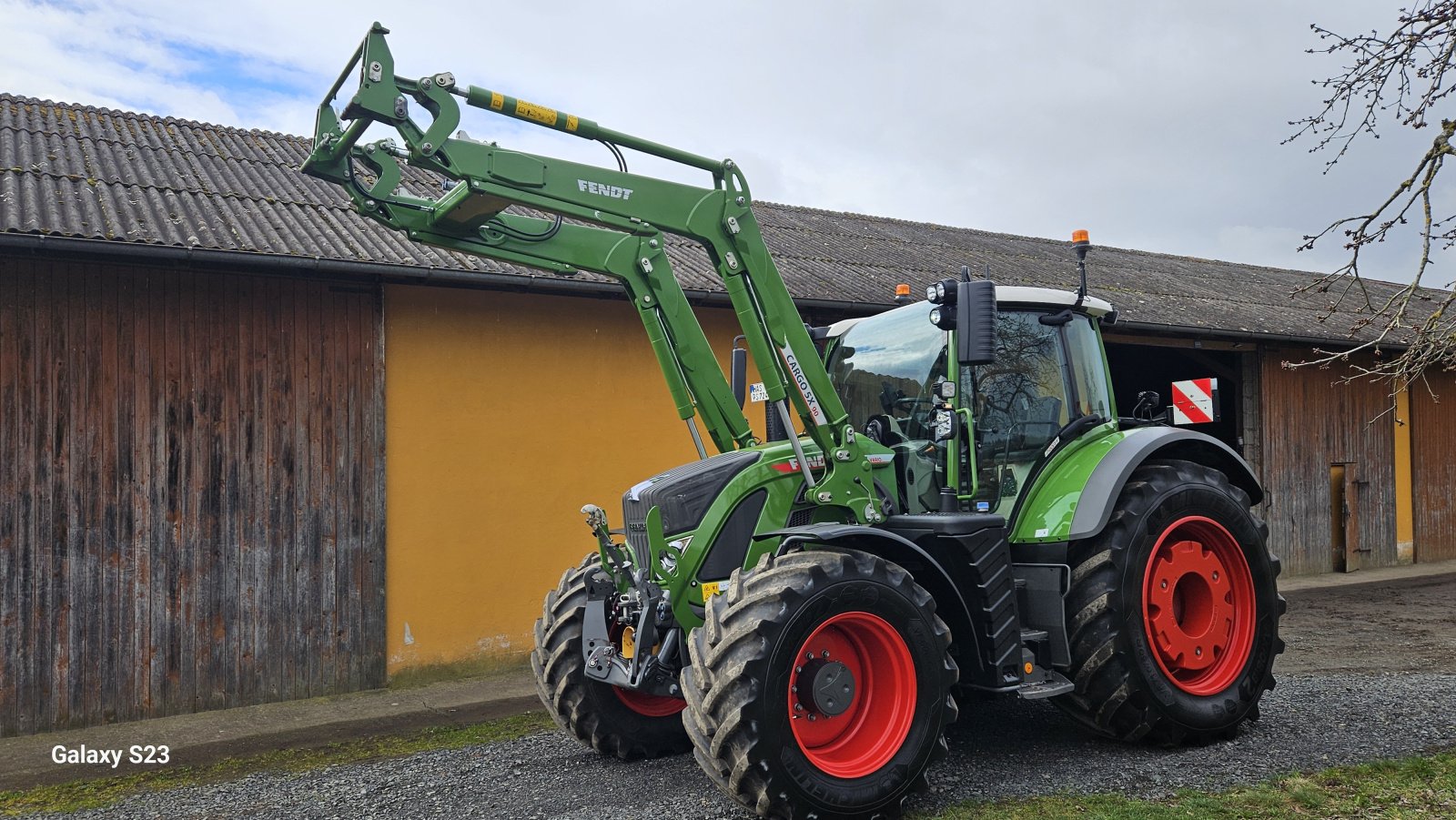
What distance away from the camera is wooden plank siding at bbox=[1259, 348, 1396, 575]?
12891 mm

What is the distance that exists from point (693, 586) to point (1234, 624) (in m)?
2.99

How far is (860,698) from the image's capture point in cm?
431

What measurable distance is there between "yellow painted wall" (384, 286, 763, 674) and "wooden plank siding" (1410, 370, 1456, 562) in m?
11.0

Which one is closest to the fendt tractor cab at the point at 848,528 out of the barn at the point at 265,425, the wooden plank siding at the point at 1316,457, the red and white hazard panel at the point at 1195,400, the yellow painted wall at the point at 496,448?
the barn at the point at 265,425

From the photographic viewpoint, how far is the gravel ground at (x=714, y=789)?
14.8ft

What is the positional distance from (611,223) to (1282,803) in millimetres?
3705

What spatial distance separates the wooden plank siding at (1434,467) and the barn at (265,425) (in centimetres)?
817

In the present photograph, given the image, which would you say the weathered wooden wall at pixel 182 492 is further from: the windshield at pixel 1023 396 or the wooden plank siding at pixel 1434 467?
the wooden plank siding at pixel 1434 467

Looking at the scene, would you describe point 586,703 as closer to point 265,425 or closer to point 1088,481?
point 1088,481

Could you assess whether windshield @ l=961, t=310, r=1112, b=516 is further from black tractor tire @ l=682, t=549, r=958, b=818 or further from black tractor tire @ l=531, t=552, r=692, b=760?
A: black tractor tire @ l=531, t=552, r=692, b=760

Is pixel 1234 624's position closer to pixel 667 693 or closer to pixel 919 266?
pixel 667 693

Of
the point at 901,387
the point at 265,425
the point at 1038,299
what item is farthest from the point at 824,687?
the point at 265,425

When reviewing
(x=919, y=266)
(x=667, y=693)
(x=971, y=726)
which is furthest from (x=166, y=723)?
(x=919, y=266)

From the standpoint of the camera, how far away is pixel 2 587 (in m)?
6.42
